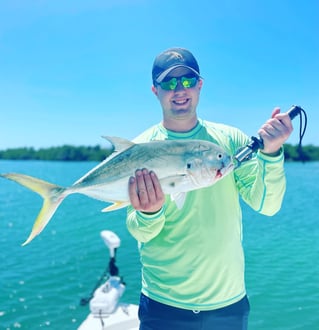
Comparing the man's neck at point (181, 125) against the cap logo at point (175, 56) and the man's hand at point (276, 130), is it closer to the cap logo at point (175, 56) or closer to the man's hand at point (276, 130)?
the cap logo at point (175, 56)

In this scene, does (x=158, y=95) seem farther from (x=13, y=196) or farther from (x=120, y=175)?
(x=13, y=196)

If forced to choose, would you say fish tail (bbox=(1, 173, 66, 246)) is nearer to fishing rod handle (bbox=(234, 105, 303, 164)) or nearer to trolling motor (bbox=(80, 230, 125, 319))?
fishing rod handle (bbox=(234, 105, 303, 164))

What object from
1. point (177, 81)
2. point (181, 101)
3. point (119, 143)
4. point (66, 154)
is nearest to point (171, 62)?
point (177, 81)

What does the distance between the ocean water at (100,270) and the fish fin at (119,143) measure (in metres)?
7.37

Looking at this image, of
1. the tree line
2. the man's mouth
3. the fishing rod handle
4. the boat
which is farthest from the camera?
the tree line

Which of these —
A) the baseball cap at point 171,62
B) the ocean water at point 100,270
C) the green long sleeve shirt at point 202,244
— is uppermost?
the baseball cap at point 171,62

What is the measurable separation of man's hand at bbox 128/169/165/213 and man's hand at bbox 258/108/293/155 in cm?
78

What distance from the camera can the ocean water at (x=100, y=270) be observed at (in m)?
9.27

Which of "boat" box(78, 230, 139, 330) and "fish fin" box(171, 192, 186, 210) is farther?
"boat" box(78, 230, 139, 330)

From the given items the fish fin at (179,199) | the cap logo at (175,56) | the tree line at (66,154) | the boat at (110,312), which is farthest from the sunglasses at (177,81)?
the tree line at (66,154)

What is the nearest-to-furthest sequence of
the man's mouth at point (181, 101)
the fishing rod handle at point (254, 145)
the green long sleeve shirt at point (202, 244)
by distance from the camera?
the fishing rod handle at point (254, 145)
the green long sleeve shirt at point (202, 244)
the man's mouth at point (181, 101)

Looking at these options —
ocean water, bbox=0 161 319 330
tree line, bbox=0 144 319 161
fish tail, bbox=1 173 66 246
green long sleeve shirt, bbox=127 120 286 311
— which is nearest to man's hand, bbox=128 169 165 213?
green long sleeve shirt, bbox=127 120 286 311

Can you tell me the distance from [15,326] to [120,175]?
815 centimetres

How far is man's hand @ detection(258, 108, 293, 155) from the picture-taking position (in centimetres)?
236
